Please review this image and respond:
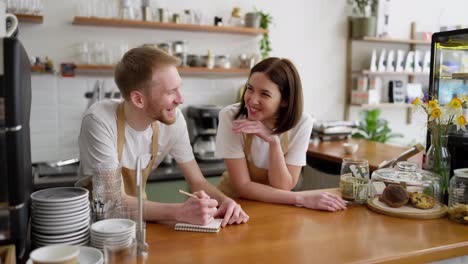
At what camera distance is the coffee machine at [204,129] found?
12.4 ft

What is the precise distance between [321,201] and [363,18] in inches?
130

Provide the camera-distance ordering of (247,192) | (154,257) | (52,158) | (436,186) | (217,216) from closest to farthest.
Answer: (154,257) < (217,216) < (436,186) < (247,192) < (52,158)

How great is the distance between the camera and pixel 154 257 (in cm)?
135

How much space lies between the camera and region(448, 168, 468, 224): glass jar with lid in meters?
1.76

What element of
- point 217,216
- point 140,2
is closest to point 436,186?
point 217,216

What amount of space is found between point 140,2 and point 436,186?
9.22 ft

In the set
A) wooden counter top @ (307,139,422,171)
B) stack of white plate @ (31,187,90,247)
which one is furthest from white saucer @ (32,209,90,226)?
wooden counter top @ (307,139,422,171)

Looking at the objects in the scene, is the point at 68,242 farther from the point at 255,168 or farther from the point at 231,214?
the point at 255,168

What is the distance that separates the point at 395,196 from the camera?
6.12 ft

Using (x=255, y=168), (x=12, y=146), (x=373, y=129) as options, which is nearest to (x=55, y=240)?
(x=12, y=146)

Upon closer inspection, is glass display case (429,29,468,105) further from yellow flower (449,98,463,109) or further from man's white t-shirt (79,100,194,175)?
man's white t-shirt (79,100,194,175)

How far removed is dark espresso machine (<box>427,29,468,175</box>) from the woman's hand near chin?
78 cm

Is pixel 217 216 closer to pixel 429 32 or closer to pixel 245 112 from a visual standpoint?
pixel 245 112

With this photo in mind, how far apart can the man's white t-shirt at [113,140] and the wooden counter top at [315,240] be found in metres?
0.43
